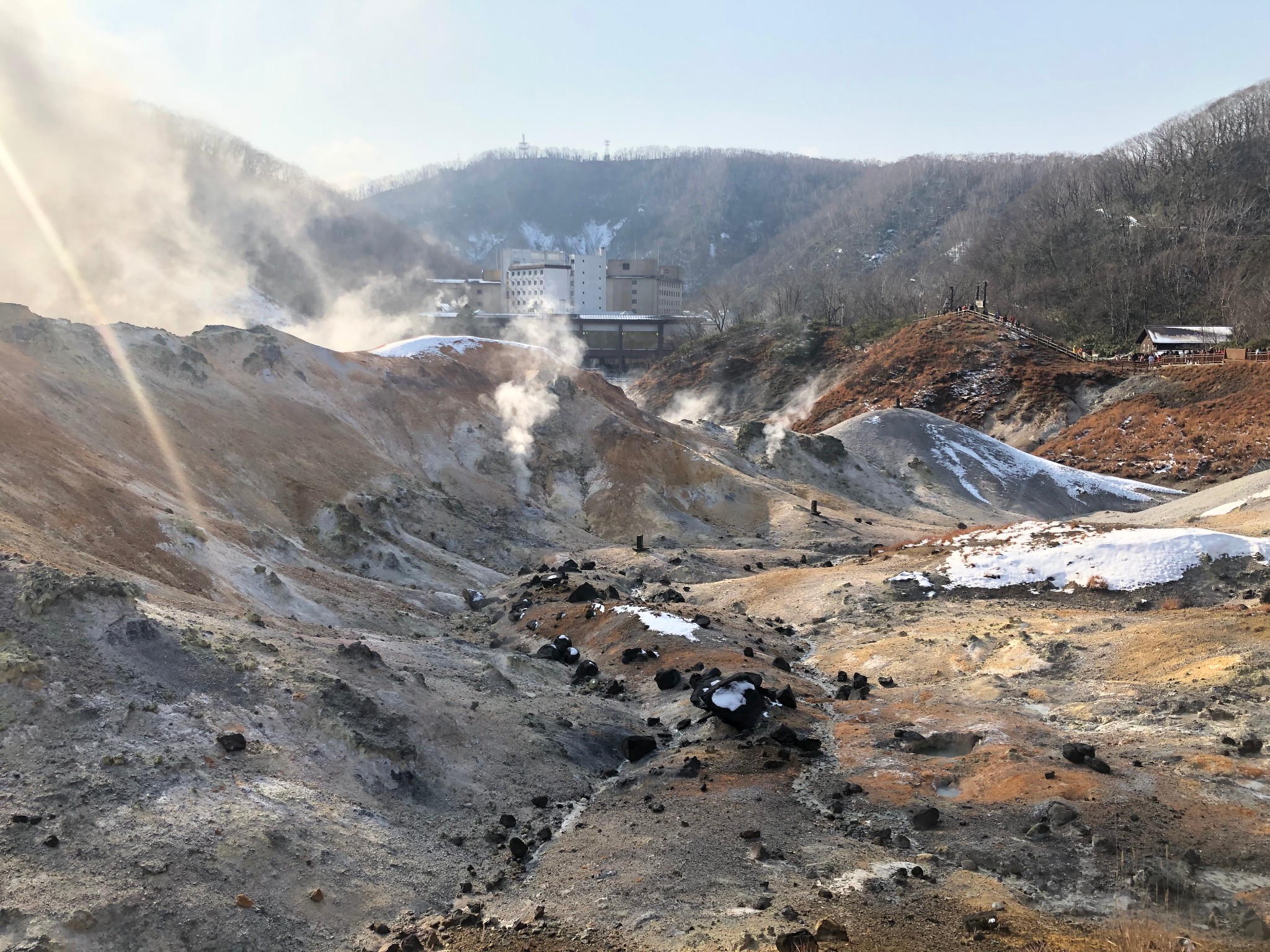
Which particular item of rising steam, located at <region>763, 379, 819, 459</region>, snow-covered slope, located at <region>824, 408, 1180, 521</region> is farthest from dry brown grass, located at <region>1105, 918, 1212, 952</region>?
rising steam, located at <region>763, 379, 819, 459</region>

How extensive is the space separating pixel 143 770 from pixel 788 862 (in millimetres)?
7460

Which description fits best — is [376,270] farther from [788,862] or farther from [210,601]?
[788,862]

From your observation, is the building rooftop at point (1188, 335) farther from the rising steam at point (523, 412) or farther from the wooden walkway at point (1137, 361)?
the rising steam at point (523, 412)

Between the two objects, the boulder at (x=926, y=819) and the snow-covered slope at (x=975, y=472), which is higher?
the boulder at (x=926, y=819)

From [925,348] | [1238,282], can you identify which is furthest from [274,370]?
[1238,282]

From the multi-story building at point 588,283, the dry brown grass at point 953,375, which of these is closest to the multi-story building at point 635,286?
the multi-story building at point 588,283

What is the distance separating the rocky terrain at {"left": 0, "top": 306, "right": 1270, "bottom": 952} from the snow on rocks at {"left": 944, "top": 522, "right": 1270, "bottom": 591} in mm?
121

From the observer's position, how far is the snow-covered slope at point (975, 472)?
51250 mm

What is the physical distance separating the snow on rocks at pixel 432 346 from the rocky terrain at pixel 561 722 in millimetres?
16276

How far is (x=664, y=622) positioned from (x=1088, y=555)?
41.7 ft

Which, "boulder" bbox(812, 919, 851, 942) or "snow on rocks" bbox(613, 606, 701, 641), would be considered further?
"snow on rocks" bbox(613, 606, 701, 641)

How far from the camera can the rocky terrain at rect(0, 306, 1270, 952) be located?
8773 millimetres

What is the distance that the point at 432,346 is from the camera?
50.8 metres

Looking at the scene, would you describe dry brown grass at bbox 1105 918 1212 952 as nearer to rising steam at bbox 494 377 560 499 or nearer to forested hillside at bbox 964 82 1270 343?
rising steam at bbox 494 377 560 499
